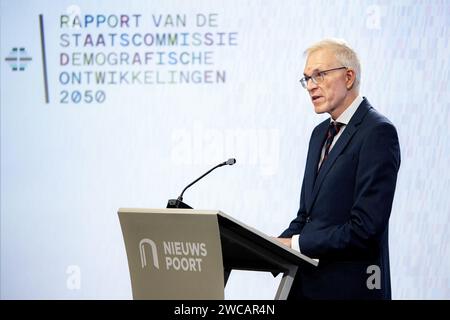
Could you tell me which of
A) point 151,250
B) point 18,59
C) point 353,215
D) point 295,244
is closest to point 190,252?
point 151,250

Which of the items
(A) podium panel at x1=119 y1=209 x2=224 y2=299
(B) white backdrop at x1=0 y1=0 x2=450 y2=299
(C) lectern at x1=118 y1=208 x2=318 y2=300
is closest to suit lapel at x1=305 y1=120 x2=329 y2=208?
(C) lectern at x1=118 y1=208 x2=318 y2=300

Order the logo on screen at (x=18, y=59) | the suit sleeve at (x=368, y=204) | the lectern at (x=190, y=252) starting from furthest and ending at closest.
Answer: the logo on screen at (x=18, y=59) → the suit sleeve at (x=368, y=204) → the lectern at (x=190, y=252)

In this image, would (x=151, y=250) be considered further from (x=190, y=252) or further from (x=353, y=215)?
(x=353, y=215)

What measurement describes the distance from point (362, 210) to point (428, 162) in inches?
68.5

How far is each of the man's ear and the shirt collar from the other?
0.06m

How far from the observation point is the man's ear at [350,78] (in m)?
2.81

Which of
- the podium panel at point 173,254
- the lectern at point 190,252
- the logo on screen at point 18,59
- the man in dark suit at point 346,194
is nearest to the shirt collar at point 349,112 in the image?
the man in dark suit at point 346,194

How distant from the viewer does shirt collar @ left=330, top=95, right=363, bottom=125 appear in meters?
2.80

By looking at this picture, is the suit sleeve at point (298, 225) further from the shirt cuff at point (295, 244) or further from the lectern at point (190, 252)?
the lectern at point (190, 252)

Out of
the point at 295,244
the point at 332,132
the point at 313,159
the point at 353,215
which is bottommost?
the point at 295,244

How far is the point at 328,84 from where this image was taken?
2801mm

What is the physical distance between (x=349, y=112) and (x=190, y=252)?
35.5 inches

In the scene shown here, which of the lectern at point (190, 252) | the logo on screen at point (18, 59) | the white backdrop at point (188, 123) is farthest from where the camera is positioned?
the logo on screen at point (18, 59)
